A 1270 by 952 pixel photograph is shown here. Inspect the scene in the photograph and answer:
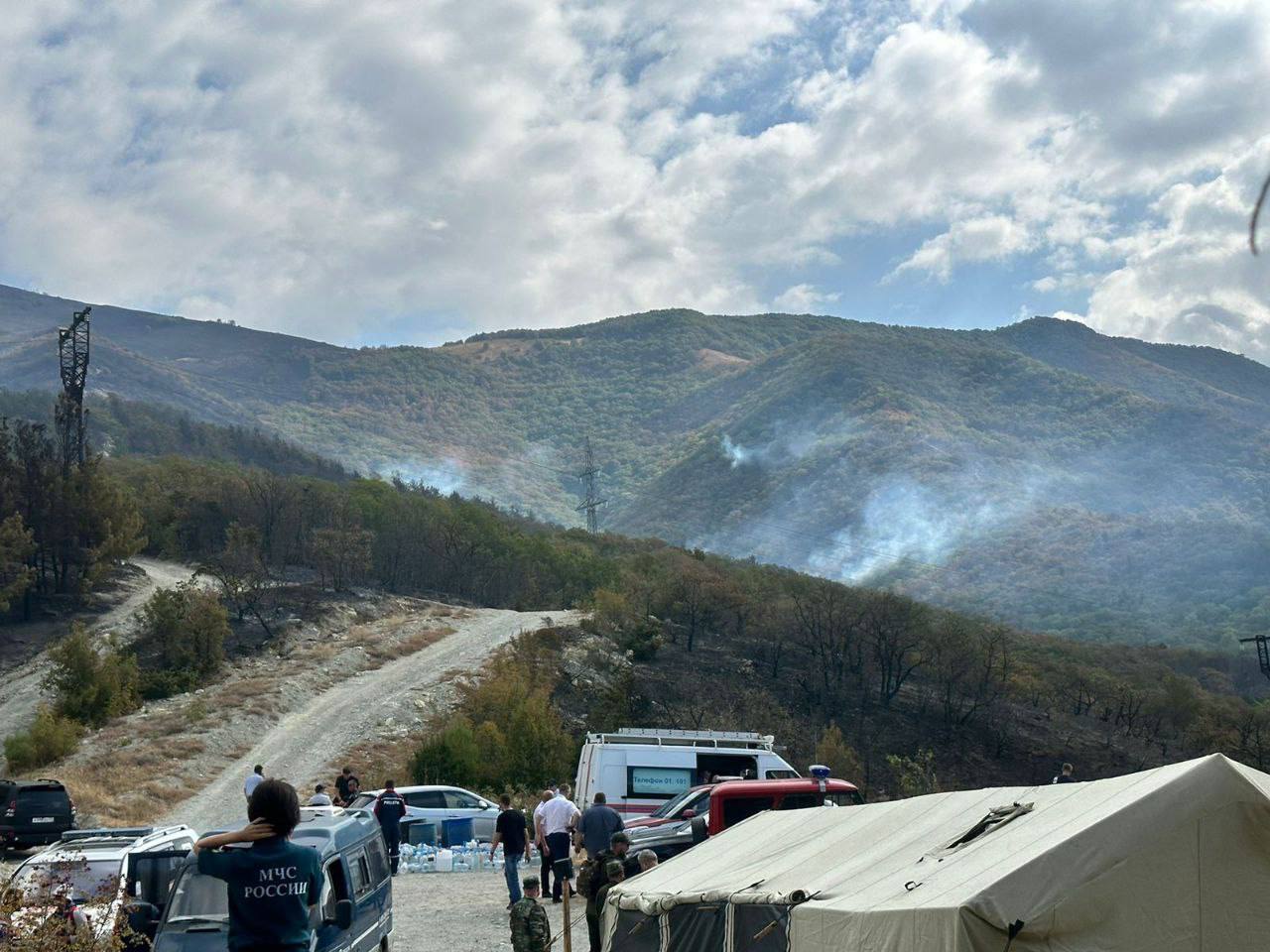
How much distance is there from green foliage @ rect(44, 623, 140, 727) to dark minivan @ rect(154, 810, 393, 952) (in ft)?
103

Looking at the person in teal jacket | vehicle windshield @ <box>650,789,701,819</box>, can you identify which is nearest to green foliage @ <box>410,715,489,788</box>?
vehicle windshield @ <box>650,789,701,819</box>

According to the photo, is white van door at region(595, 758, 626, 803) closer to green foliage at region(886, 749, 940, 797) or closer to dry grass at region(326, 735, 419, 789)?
dry grass at region(326, 735, 419, 789)

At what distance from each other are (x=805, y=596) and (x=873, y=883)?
58686mm

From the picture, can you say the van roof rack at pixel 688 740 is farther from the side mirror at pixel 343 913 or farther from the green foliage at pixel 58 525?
the green foliage at pixel 58 525

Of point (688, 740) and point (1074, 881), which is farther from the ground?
point (1074, 881)

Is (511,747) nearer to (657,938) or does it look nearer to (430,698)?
(430,698)

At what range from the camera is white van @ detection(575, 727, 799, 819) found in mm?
29172

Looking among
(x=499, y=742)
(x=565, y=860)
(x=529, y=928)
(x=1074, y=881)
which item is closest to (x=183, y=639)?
(x=499, y=742)

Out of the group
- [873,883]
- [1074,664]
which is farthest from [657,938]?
[1074,664]

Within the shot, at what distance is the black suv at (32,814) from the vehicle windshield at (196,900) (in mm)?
16556

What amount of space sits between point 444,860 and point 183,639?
2818cm

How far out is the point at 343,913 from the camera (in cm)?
1091

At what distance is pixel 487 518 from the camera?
79.9 m

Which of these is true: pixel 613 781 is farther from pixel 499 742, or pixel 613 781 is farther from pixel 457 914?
pixel 499 742
